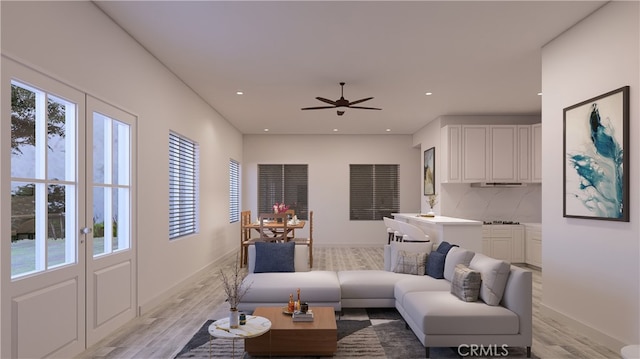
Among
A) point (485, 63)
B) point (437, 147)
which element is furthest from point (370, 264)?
point (485, 63)

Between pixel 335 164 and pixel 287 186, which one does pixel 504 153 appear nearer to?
pixel 335 164

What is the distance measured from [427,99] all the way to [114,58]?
4982 mm

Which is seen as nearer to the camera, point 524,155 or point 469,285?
point 469,285

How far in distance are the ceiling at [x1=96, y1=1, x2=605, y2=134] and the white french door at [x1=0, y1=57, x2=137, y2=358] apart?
119 centimetres

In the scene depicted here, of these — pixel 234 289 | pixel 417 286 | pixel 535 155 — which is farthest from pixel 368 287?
pixel 535 155

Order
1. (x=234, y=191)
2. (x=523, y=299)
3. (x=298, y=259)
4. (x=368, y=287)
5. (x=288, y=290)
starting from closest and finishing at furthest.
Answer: (x=523, y=299), (x=288, y=290), (x=368, y=287), (x=298, y=259), (x=234, y=191)

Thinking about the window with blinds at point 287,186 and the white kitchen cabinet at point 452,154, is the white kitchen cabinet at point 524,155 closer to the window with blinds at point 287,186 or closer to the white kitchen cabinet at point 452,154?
the white kitchen cabinet at point 452,154

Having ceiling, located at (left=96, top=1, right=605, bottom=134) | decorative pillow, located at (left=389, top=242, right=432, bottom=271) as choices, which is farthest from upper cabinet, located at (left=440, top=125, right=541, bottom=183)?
decorative pillow, located at (left=389, top=242, right=432, bottom=271)

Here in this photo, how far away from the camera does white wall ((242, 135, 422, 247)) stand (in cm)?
1086

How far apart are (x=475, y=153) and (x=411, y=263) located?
402 cm

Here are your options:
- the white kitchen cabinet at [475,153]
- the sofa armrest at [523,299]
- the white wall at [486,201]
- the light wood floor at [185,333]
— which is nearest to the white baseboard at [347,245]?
the white wall at [486,201]

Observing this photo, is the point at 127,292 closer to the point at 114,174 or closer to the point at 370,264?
the point at 114,174

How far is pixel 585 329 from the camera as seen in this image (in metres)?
3.77

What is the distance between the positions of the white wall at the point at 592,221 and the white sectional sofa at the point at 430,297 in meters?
0.82
